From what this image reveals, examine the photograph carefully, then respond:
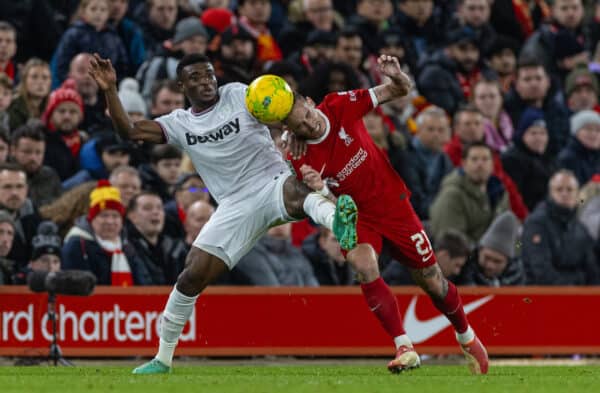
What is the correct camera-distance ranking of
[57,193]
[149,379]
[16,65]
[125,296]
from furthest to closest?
[16,65], [57,193], [125,296], [149,379]

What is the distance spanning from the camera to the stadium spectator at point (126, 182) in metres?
16.6

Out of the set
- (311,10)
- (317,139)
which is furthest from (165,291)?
(311,10)

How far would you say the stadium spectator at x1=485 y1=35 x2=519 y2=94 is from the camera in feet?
72.7

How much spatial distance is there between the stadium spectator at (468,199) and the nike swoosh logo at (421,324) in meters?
1.38

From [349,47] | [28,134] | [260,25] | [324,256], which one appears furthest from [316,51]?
[28,134]

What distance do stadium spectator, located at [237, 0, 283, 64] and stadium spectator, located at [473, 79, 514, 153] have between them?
255 cm

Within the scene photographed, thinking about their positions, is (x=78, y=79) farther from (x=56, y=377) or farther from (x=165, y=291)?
(x=56, y=377)

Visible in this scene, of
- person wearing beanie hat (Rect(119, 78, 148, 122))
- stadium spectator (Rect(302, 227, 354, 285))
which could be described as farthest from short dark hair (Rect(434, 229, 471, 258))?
person wearing beanie hat (Rect(119, 78, 148, 122))

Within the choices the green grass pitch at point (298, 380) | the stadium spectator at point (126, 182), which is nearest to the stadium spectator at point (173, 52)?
the stadium spectator at point (126, 182)

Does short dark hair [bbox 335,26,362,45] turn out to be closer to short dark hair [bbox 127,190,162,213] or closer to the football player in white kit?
short dark hair [bbox 127,190,162,213]

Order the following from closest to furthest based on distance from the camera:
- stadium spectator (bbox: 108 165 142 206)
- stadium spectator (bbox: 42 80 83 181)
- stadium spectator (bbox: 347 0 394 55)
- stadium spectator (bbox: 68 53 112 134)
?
stadium spectator (bbox: 108 165 142 206), stadium spectator (bbox: 42 80 83 181), stadium spectator (bbox: 68 53 112 134), stadium spectator (bbox: 347 0 394 55)

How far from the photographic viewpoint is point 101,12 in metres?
18.7

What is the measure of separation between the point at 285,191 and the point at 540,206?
19.6ft

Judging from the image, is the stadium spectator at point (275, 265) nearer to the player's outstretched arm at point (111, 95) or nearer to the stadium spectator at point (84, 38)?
the stadium spectator at point (84, 38)
